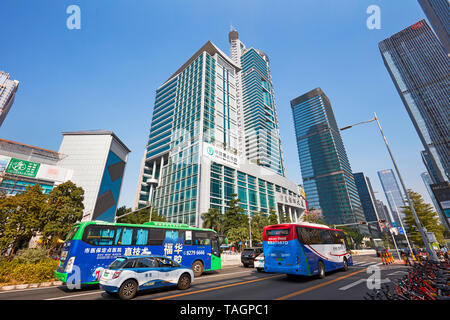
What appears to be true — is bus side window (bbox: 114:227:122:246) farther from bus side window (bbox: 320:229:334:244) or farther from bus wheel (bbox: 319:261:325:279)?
bus side window (bbox: 320:229:334:244)

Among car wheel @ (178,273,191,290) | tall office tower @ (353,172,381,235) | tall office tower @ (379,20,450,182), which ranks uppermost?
tall office tower @ (379,20,450,182)

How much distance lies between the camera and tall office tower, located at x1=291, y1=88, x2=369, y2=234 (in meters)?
124

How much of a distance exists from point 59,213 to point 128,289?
23999 millimetres

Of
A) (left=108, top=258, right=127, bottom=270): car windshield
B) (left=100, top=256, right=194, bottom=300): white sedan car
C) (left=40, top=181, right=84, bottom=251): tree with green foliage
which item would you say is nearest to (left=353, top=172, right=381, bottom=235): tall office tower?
(left=40, top=181, right=84, bottom=251): tree with green foliage

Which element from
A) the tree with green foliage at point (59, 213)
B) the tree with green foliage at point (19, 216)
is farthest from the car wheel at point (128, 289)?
the tree with green foliage at point (59, 213)

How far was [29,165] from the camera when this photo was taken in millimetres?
43875

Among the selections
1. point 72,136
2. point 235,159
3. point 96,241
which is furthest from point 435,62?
point 72,136

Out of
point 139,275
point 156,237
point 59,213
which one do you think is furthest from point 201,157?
point 139,275

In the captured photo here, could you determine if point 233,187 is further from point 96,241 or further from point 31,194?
point 96,241

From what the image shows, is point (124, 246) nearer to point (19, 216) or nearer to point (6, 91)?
point (19, 216)

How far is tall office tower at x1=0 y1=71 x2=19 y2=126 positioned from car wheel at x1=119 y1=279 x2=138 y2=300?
6140 inches

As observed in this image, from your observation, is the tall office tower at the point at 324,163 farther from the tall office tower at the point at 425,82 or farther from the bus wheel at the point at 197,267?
the bus wheel at the point at 197,267

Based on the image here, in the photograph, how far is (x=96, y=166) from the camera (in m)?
57.1

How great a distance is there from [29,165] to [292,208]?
281 ft
